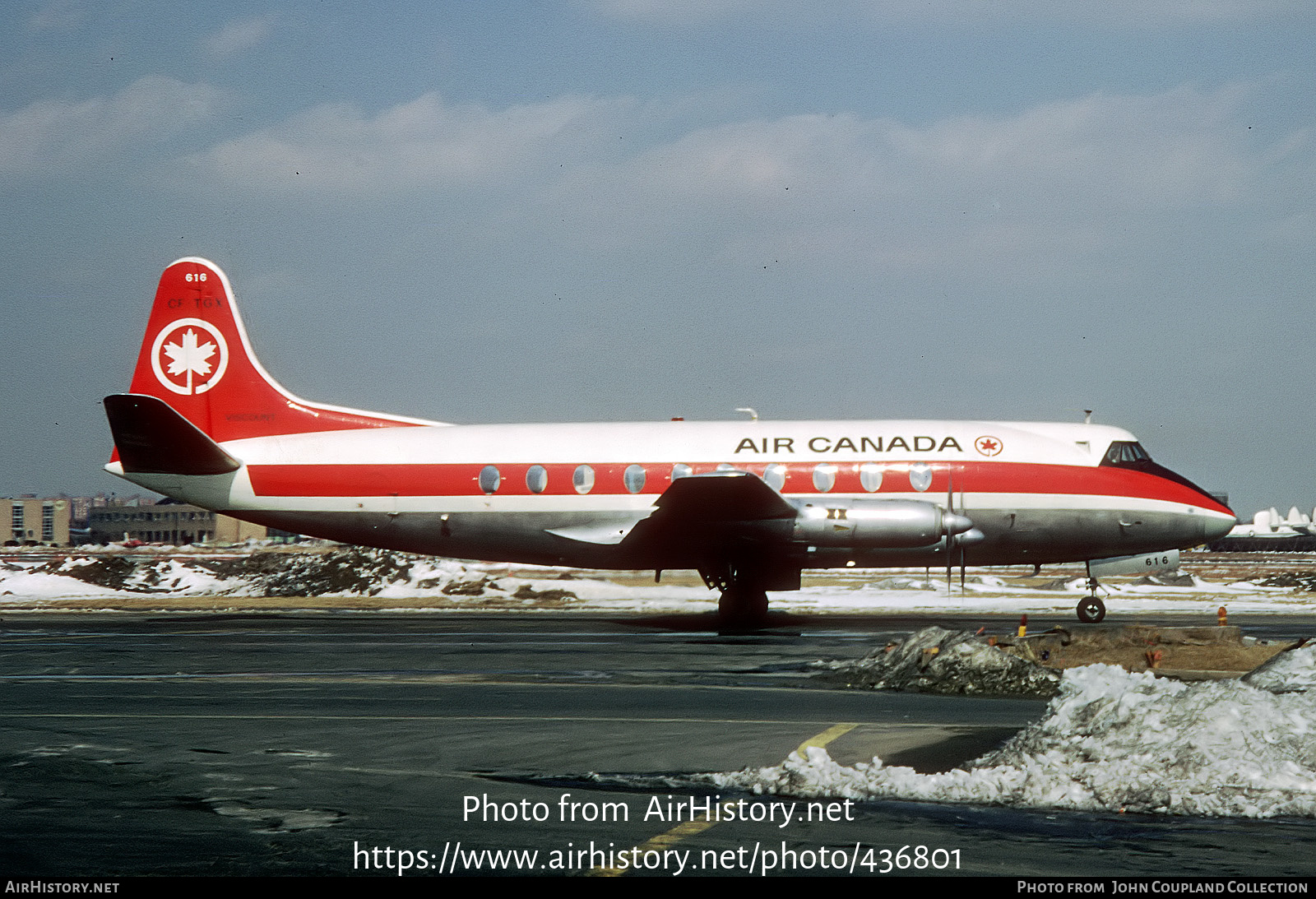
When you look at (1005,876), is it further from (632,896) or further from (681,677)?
(681,677)

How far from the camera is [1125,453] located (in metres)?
29.4

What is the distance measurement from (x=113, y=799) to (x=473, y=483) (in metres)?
19.7

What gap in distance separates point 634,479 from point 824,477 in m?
4.23

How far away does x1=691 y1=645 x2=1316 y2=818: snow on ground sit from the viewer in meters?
9.01

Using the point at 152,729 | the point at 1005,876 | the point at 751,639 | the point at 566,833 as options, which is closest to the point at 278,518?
the point at 751,639

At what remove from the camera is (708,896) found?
6953 mm

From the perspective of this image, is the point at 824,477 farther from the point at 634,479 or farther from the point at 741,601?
the point at 634,479

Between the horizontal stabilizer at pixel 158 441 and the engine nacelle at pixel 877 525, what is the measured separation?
1363 centimetres

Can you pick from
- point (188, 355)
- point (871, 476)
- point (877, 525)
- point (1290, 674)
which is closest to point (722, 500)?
point (877, 525)

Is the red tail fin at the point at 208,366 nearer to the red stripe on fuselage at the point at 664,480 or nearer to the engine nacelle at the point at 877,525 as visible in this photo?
the red stripe on fuselage at the point at 664,480

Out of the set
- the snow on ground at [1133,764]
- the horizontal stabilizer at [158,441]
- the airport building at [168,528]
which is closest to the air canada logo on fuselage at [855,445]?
the horizontal stabilizer at [158,441]

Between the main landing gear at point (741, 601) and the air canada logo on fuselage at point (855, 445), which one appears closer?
the main landing gear at point (741, 601)

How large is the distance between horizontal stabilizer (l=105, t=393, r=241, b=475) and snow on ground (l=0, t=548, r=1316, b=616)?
38.2ft

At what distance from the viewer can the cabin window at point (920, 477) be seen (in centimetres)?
2831
